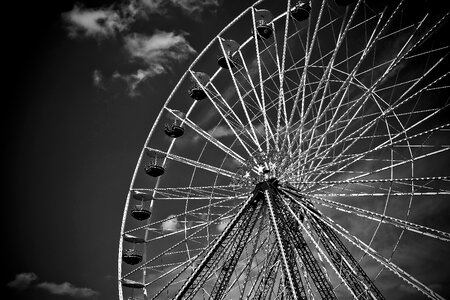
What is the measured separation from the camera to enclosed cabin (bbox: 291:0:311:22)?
19.0m

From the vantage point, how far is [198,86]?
840 inches

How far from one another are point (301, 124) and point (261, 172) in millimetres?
2389

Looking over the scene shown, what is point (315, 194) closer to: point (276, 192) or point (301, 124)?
point (276, 192)

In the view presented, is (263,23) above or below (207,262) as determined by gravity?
above

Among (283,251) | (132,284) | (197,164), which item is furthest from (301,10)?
(132,284)

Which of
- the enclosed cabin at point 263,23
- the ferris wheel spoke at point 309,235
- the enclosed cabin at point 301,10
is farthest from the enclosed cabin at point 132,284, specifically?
the enclosed cabin at point 301,10

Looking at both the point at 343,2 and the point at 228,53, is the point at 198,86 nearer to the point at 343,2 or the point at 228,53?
the point at 228,53

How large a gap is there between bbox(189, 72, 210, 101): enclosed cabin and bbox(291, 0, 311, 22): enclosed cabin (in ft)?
17.4

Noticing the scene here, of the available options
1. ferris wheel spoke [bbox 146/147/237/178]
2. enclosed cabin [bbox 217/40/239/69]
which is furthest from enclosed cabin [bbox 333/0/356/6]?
ferris wheel spoke [bbox 146/147/237/178]

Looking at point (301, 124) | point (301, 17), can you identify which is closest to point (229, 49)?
point (301, 17)

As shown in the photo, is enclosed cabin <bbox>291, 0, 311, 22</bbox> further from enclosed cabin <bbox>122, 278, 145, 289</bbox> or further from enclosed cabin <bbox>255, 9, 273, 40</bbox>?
enclosed cabin <bbox>122, 278, 145, 289</bbox>

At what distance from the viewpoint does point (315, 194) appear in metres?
Result: 15.8

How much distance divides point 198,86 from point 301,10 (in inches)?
248

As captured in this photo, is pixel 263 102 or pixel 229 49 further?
pixel 229 49
